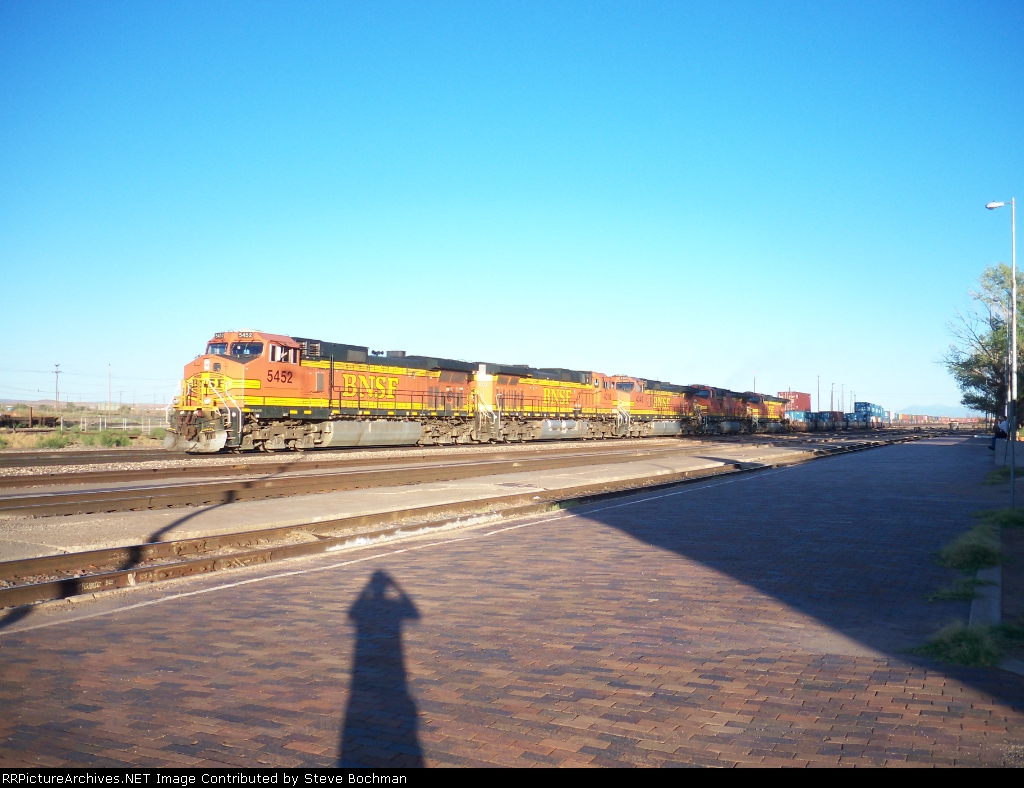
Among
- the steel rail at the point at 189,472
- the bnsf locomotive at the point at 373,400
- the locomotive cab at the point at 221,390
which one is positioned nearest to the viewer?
the steel rail at the point at 189,472

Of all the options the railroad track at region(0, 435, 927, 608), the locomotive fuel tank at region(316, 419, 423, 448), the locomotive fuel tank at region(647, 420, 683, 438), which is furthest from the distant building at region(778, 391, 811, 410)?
the railroad track at region(0, 435, 927, 608)

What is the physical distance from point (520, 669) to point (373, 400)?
90.6 ft

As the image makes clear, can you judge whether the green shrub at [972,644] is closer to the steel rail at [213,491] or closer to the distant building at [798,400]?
the steel rail at [213,491]

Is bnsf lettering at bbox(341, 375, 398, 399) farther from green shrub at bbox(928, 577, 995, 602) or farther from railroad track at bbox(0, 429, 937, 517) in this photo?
green shrub at bbox(928, 577, 995, 602)

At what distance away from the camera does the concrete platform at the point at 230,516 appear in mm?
10227

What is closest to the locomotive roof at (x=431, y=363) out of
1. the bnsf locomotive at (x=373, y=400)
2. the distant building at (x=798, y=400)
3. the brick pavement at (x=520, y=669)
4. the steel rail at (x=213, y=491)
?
the bnsf locomotive at (x=373, y=400)

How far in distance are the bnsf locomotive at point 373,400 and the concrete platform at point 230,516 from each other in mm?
10247

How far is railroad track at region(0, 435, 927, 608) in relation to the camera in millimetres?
7840

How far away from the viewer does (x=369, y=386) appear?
32.4 metres

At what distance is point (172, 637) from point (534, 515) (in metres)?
8.22

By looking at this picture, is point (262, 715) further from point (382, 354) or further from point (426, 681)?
point (382, 354)

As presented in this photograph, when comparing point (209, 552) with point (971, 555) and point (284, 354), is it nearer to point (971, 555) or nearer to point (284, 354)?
point (971, 555)

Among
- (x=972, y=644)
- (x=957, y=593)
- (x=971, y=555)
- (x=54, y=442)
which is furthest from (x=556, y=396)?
(x=972, y=644)

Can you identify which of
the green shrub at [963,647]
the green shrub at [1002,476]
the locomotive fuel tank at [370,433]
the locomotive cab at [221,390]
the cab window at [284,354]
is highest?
the cab window at [284,354]
